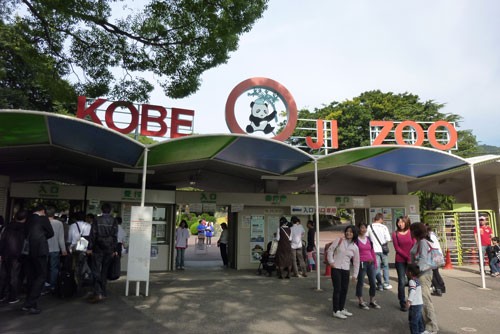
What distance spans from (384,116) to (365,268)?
19604 millimetres

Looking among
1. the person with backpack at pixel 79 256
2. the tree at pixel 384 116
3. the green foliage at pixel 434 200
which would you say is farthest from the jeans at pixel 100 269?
the green foliage at pixel 434 200

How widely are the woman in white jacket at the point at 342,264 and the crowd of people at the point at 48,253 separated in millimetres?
3902

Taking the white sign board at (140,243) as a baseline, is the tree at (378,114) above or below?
above

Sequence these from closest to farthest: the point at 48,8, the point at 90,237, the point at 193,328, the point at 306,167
A: 1. the point at 193,328
2. the point at 90,237
3. the point at 48,8
4. the point at 306,167

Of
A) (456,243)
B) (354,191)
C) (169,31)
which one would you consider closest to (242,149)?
(169,31)

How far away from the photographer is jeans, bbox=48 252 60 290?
685cm

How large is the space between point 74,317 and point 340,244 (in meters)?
4.20

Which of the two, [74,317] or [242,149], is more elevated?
[242,149]

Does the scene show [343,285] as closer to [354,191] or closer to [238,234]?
[238,234]

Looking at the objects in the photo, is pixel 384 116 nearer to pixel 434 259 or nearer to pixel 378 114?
pixel 378 114

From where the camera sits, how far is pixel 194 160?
987 cm

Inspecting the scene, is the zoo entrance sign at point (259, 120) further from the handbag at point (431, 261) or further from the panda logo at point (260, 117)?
the handbag at point (431, 261)

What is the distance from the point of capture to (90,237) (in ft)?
21.2

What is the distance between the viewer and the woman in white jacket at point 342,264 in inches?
222
